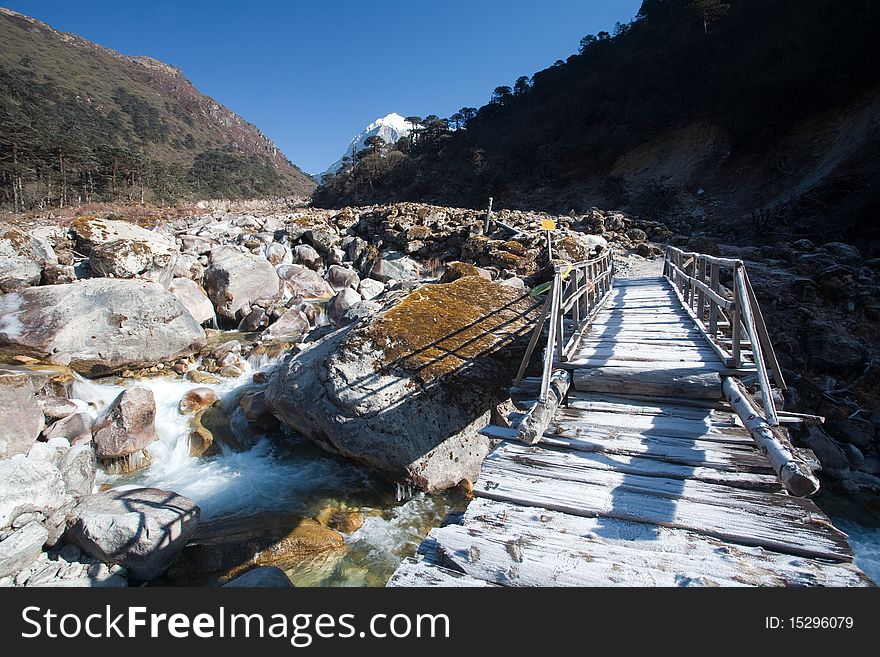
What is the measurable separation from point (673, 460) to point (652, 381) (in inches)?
46.8

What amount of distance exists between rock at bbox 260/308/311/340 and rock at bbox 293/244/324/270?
19.1 feet

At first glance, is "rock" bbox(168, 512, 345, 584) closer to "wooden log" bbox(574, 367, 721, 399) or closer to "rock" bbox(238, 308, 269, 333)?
"wooden log" bbox(574, 367, 721, 399)

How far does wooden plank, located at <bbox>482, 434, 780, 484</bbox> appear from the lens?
106 inches

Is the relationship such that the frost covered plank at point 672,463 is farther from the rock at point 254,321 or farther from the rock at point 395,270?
the rock at point 395,270

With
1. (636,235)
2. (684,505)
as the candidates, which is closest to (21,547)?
(684,505)

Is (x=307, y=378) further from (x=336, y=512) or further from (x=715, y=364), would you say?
(x=715, y=364)

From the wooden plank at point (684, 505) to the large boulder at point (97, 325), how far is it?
9529mm

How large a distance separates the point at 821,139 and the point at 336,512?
29018 mm

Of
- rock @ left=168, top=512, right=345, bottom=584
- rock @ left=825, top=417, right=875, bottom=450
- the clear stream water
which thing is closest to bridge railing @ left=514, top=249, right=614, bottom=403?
the clear stream water

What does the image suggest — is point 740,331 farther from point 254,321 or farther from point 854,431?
point 254,321

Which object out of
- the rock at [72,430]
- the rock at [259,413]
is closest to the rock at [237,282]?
the rock at [259,413]

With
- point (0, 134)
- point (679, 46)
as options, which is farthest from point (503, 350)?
point (0, 134)
